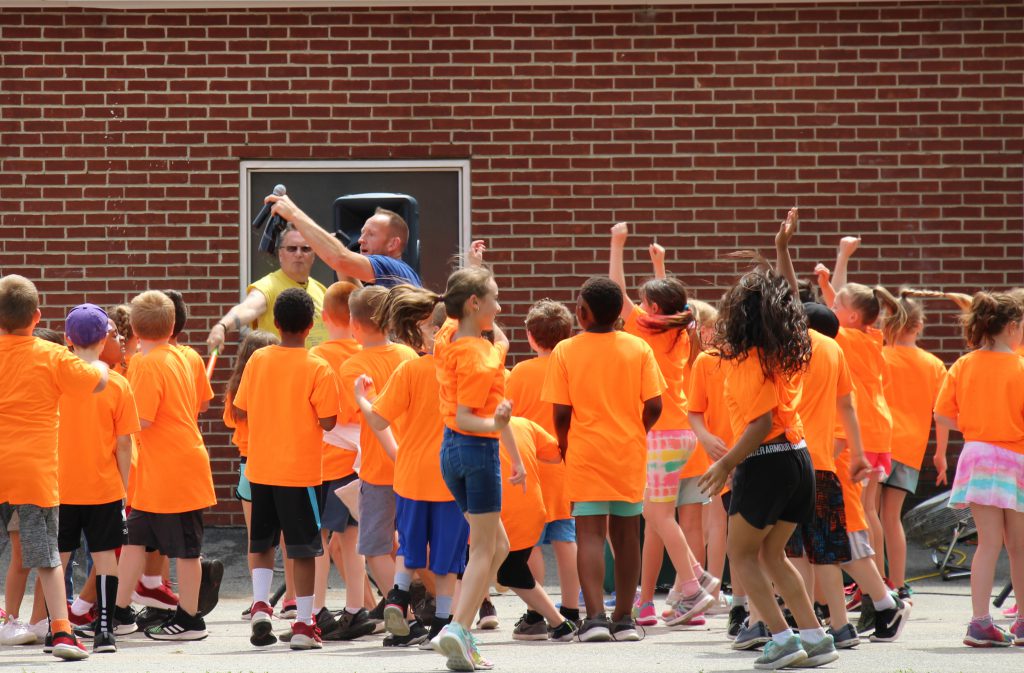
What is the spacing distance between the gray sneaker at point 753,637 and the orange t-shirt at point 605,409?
856 mm

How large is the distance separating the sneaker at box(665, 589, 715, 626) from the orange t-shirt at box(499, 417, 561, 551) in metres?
1.15

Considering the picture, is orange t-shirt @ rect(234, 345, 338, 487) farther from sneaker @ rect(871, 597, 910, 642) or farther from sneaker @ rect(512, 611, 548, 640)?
sneaker @ rect(871, 597, 910, 642)

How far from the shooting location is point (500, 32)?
10516mm

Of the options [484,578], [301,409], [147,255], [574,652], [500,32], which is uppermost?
[500,32]

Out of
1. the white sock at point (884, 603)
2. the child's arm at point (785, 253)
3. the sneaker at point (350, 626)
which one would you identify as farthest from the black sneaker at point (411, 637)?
the child's arm at point (785, 253)

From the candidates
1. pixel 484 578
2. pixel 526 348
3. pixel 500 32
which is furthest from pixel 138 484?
pixel 500 32

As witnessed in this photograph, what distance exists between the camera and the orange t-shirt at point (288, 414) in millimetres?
6941

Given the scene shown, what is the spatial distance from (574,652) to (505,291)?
446 cm

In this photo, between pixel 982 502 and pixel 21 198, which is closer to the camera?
pixel 982 502

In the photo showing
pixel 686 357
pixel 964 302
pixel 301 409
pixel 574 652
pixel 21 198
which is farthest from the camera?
pixel 21 198

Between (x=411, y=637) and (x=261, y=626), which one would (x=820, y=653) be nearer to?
(x=411, y=637)

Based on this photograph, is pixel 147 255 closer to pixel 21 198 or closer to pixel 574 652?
pixel 21 198

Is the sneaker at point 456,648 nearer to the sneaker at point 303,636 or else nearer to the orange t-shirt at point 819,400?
the sneaker at point 303,636

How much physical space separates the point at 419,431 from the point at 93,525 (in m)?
1.77
